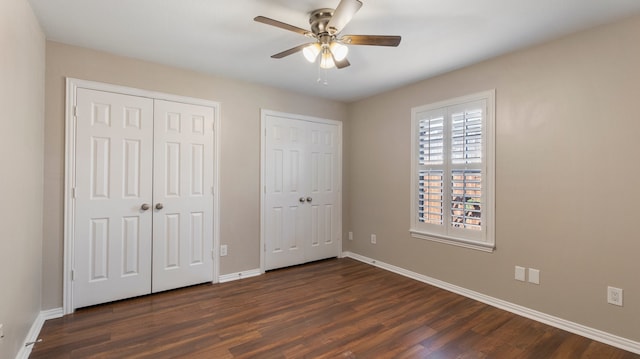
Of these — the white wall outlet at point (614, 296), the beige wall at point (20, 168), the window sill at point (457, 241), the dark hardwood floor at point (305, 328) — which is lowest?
the dark hardwood floor at point (305, 328)

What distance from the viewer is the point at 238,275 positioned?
3650 millimetres

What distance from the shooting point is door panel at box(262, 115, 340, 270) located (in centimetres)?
392

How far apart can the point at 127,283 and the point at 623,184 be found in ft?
14.3

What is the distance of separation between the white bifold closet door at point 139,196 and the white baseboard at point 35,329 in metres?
0.16

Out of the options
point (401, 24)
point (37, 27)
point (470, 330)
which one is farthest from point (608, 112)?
point (37, 27)

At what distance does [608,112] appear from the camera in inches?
89.2

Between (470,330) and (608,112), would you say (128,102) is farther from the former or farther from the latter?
(608,112)

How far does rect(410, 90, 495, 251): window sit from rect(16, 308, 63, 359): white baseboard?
11.9 feet

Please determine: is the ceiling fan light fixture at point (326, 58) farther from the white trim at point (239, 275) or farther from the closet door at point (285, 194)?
the white trim at point (239, 275)

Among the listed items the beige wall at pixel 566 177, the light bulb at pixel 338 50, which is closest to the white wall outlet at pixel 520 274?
the beige wall at pixel 566 177

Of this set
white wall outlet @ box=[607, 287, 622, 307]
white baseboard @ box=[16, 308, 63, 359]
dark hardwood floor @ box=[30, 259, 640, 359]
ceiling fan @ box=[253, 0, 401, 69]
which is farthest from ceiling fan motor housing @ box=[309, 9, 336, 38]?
white baseboard @ box=[16, 308, 63, 359]

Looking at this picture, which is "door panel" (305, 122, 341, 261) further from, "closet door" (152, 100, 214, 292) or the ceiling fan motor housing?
the ceiling fan motor housing

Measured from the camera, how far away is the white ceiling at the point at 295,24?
81.0 inches

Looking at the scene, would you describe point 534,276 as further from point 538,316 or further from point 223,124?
point 223,124
